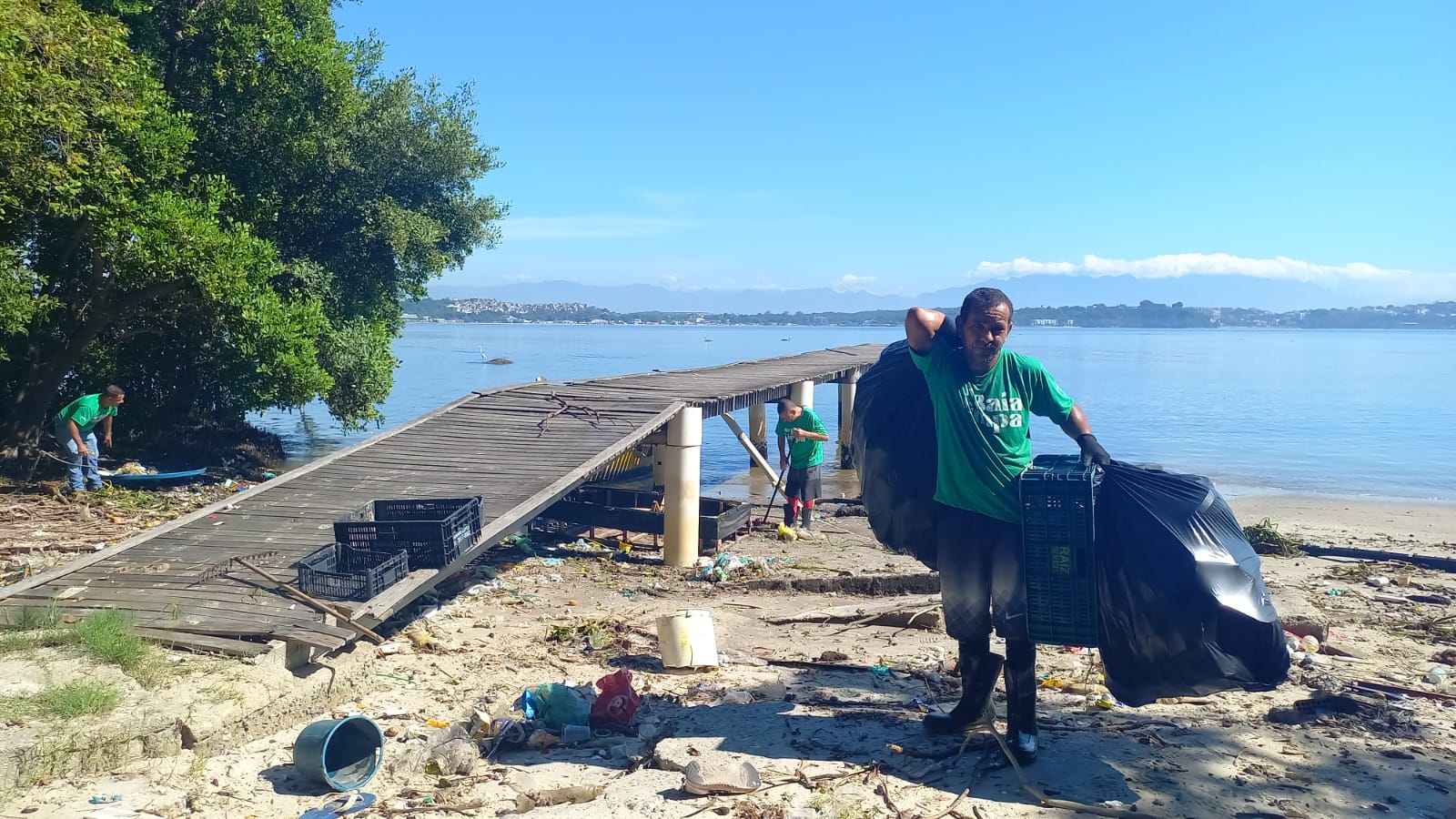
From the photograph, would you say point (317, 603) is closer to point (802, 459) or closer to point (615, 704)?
point (615, 704)

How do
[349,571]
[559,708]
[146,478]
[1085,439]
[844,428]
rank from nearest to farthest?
[1085,439] < [559,708] < [349,571] < [146,478] < [844,428]

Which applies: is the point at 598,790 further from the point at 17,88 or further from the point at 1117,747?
the point at 17,88

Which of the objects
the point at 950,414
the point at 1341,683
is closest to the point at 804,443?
the point at 1341,683

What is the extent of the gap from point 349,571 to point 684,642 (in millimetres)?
2368

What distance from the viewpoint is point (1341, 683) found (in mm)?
6449

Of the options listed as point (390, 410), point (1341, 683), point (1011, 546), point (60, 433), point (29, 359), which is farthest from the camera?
point (390, 410)

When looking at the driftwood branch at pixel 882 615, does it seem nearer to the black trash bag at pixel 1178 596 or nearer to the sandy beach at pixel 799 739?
the sandy beach at pixel 799 739

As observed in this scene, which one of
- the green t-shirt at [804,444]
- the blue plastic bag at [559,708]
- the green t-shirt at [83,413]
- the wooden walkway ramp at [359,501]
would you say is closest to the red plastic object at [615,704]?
the blue plastic bag at [559,708]

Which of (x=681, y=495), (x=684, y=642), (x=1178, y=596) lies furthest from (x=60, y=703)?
(x=681, y=495)

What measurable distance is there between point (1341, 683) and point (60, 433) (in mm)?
14170

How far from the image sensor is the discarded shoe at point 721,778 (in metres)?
4.75

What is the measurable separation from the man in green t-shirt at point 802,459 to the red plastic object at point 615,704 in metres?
6.34

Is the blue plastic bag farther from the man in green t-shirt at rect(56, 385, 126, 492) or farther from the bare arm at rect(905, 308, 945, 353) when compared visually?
the man in green t-shirt at rect(56, 385, 126, 492)

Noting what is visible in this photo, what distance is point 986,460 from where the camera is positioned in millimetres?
4734
